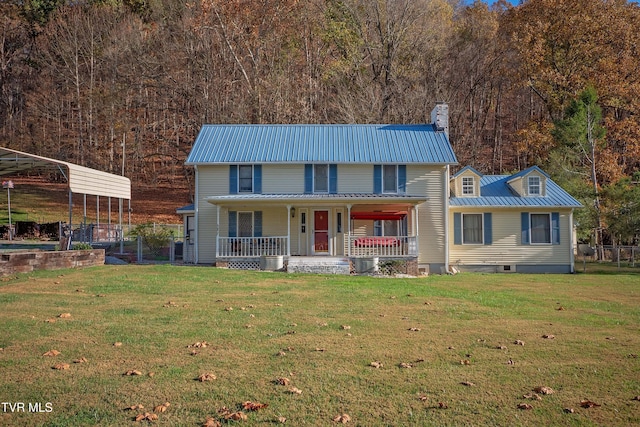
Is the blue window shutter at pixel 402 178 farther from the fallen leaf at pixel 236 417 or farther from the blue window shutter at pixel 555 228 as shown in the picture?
the fallen leaf at pixel 236 417

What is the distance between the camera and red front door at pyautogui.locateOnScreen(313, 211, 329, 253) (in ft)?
79.4

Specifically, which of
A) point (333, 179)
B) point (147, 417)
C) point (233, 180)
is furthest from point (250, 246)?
point (147, 417)

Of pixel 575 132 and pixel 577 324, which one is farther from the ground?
pixel 575 132

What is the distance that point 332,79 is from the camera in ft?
133

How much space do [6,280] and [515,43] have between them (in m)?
37.0

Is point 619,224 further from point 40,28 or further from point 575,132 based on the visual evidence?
point 40,28

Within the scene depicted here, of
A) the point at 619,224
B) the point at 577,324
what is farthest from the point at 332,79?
the point at 577,324

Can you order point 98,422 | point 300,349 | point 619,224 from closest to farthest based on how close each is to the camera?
point 98,422, point 300,349, point 619,224

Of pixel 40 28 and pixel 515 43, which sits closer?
pixel 515 43

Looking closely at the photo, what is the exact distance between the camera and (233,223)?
78.7 ft

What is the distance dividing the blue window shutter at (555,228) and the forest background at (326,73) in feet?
20.5

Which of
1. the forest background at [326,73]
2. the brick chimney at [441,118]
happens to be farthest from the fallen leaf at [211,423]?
the forest background at [326,73]

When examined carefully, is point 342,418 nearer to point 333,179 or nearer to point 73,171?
point 333,179

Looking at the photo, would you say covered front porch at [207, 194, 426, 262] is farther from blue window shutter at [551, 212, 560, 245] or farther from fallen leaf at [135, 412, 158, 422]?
fallen leaf at [135, 412, 158, 422]
